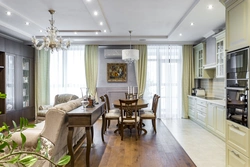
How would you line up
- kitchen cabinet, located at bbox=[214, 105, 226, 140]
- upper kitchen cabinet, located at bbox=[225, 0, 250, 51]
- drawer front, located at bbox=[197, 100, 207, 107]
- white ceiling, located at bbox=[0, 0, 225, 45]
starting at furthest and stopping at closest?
drawer front, located at bbox=[197, 100, 207, 107]
kitchen cabinet, located at bbox=[214, 105, 226, 140]
white ceiling, located at bbox=[0, 0, 225, 45]
upper kitchen cabinet, located at bbox=[225, 0, 250, 51]

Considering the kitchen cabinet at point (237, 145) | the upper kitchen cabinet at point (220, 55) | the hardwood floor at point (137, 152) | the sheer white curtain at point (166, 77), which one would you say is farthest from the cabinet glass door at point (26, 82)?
the kitchen cabinet at point (237, 145)

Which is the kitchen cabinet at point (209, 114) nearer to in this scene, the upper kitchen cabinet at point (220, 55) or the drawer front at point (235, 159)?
the upper kitchen cabinet at point (220, 55)

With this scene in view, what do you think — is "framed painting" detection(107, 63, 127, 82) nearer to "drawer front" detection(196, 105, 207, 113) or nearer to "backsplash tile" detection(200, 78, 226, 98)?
"drawer front" detection(196, 105, 207, 113)

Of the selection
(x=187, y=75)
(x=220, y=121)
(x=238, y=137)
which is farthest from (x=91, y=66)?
(x=238, y=137)

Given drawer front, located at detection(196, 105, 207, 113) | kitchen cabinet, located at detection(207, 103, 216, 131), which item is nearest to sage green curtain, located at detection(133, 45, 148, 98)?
drawer front, located at detection(196, 105, 207, 113)

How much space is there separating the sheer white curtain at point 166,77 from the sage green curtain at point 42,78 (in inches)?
147

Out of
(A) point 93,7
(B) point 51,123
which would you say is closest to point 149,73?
(A) point 93,7

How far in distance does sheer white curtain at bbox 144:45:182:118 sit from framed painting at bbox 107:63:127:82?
2.98ft

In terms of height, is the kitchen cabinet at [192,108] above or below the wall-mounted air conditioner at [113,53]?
below

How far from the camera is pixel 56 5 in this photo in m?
3.96

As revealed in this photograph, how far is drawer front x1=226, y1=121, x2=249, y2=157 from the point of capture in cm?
240

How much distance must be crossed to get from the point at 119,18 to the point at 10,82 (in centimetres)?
380

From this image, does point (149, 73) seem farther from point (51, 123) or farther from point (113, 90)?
point (51, 123)

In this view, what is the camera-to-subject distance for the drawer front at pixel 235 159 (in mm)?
2432
